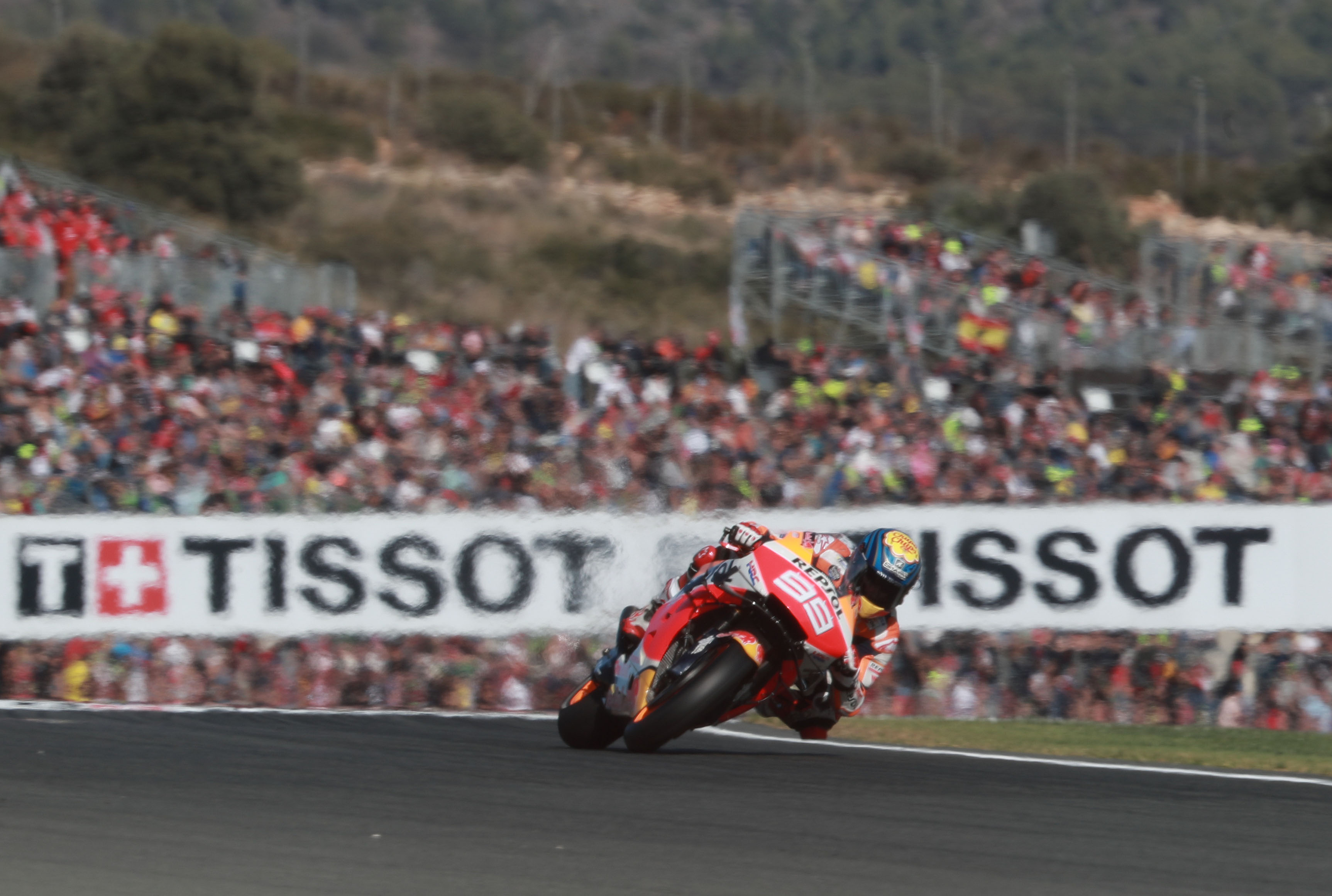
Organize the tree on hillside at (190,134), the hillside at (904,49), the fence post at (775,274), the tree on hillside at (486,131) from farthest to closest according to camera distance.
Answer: the hillside at (904,49) → the tree on hillside at (486,131) → the tree on hillside at (190,134) → the fence post at (775,274)

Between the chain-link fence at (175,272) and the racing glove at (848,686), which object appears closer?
the racing glove at (848,686)

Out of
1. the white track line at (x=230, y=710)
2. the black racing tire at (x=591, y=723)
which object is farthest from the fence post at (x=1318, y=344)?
the black racing tire at (x=591, y=723)

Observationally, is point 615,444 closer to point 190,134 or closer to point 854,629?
point 854,629

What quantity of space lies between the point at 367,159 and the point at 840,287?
33.5 metres

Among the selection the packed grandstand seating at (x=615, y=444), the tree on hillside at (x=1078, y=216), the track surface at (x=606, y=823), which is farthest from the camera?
the tree on hillside at (x=1078, y=216)

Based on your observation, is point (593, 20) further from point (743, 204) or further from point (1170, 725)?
point (1170, 725)

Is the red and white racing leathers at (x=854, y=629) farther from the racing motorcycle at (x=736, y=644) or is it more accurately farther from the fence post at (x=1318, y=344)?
the fence post at (x=1318, y=344)

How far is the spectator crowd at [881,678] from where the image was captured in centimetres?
1140

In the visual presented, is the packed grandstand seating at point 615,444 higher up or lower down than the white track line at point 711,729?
higher up

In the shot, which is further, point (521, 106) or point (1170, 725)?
point (521, 106)

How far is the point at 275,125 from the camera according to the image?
44844 millimetres

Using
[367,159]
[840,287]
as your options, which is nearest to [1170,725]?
[840,287]

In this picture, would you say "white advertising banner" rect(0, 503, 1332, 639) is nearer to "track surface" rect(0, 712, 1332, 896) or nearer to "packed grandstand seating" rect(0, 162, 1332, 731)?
"packed grandstand seating" rect(0, 162, 1332, 731)

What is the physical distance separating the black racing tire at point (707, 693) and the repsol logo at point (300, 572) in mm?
4693
